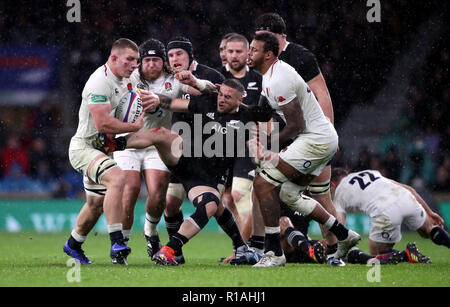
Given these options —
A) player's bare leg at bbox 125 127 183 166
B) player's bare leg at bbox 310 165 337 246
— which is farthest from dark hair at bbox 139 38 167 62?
player's bare leg at bbox 310 165 337 246

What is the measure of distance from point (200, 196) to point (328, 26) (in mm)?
9707

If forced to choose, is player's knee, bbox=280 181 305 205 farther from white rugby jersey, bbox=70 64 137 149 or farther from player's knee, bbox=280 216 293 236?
white rugby jersey, bbox=70 64 137 149

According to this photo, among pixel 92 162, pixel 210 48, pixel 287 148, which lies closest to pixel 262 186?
pixel 287 148

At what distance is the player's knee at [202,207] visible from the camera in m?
6.60

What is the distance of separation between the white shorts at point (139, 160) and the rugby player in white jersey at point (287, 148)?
4.11 feet

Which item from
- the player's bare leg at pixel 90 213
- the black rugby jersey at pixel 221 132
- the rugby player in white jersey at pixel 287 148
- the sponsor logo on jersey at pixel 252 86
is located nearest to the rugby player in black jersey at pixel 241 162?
the sponsor logo on jersey at pixel 252 86

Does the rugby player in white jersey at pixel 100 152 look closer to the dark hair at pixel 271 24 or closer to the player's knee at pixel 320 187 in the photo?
the dark hair at pixel 271 24

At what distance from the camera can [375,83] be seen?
50.5 ft

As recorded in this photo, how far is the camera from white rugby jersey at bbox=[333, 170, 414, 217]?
7.56m

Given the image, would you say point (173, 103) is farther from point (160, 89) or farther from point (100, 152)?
point (100, 152)

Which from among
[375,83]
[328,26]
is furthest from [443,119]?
[328,26]

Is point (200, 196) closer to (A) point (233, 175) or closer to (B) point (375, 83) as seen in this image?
(A) point (233, 175)

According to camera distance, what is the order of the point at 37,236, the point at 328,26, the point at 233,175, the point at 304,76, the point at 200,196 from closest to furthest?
the point at 200,196
the point at 304,76
the point at 233,175
the point at 37,236
the point at 328,26

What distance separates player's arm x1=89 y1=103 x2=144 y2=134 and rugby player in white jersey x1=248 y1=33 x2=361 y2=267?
1170mm
